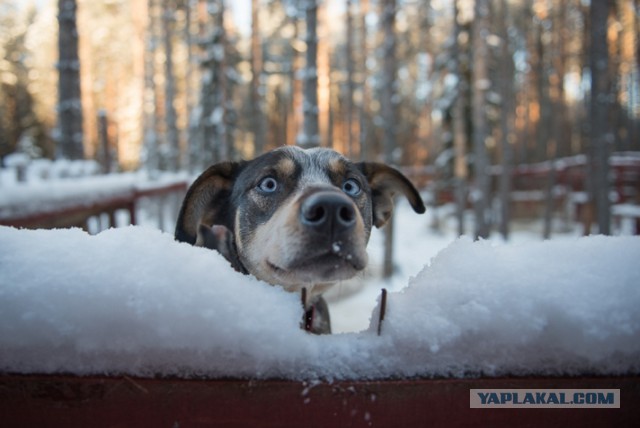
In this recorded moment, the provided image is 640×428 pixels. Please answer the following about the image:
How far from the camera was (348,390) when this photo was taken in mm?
764

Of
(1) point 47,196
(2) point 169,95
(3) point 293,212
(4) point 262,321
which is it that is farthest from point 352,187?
(2) point 169,95

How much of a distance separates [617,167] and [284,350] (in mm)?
14572

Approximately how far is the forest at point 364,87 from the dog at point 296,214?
639 cm

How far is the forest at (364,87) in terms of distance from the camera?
951cm

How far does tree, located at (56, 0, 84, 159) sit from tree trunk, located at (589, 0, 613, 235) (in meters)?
9.28

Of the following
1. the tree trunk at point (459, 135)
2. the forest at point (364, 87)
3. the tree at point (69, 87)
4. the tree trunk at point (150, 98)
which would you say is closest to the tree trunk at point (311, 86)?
the forest at point (364, 87)

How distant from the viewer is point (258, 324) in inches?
32.0

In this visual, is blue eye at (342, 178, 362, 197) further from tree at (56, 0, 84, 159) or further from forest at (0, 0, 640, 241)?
tree at (56, 0, 84, 159)

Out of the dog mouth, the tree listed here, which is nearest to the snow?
the dog mouth

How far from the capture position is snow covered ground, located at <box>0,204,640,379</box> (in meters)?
0.76

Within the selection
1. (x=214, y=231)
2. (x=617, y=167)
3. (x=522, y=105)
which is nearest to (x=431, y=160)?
(x=522, y=105)

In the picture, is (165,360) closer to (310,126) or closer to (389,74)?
(310,126)

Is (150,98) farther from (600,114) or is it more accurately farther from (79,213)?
(600,114)

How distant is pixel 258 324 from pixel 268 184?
5.71ft
